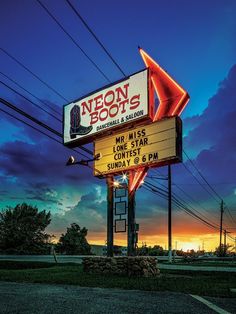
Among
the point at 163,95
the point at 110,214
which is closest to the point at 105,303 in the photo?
the point at 110,214

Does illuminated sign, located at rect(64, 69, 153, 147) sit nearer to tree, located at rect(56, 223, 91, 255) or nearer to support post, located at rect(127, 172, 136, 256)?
support post, located at rect(127, 172, 136, 256)

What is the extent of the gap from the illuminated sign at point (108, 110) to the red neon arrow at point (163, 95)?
20.0 inches

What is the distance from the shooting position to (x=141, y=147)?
16.7m

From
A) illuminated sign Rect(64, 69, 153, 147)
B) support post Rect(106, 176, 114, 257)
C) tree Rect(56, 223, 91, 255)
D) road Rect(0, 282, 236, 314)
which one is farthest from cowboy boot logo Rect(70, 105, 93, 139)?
tree Rect(56, 223, 91, 255)

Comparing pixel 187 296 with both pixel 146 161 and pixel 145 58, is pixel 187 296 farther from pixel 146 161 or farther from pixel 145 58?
pixel 145 58

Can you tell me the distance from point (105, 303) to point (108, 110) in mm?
11790

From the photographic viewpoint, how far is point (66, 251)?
63.3m

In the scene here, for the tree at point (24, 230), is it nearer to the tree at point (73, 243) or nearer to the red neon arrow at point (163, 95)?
the tree at point (73, 243)

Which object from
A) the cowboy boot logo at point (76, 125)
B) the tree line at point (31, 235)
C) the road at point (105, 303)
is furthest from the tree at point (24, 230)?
the road at point (105, 303)

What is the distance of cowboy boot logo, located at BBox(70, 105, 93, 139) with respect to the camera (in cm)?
1923

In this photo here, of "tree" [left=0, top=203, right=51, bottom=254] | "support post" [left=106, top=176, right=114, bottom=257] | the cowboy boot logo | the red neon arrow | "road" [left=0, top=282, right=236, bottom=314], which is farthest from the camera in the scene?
"tree" [left=0, top=203, right=51, bottom=254]

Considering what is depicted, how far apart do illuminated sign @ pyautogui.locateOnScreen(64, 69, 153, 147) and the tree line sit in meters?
40.0

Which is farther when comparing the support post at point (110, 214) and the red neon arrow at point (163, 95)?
the support post at point (110, 214)

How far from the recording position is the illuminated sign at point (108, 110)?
16.9 metres
